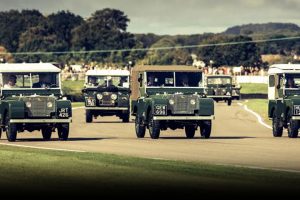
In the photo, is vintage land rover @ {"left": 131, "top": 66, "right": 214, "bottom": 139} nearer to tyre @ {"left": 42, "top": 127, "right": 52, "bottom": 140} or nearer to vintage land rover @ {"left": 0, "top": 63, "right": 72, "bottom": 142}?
vintage land rover @ {"left": 0, "top": 63, "right": 72, "bottom": 142}

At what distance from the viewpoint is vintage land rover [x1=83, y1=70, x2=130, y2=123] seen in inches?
2080

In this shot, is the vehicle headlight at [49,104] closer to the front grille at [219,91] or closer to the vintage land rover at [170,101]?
the vintage land rover at [170,101]

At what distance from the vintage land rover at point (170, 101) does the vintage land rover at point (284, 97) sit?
8.51 feet

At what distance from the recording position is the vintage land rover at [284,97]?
3791 cm

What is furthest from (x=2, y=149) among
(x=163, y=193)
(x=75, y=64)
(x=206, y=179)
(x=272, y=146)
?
(x=75, y=64)

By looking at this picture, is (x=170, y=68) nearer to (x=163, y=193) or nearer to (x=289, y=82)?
(x=289, y=82)

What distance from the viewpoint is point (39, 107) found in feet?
119

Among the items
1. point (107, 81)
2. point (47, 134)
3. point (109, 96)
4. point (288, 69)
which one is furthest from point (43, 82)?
point (107, 81)

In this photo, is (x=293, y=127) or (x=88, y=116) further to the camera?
(x=88, y=116)

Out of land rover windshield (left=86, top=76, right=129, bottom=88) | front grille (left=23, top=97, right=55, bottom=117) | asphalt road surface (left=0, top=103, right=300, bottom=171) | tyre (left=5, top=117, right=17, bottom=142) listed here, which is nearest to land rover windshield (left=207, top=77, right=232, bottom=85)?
land rover windshield (left=86, top=76, right=129, bottom=88)

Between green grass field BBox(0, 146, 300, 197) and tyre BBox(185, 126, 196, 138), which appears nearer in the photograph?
green grass field BBox(0, 146, 300, 197)

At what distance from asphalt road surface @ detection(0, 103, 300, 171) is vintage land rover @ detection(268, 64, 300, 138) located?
0.51 m

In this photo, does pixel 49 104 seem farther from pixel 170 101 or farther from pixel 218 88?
pixel 218 88

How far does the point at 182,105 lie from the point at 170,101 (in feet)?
1.32
